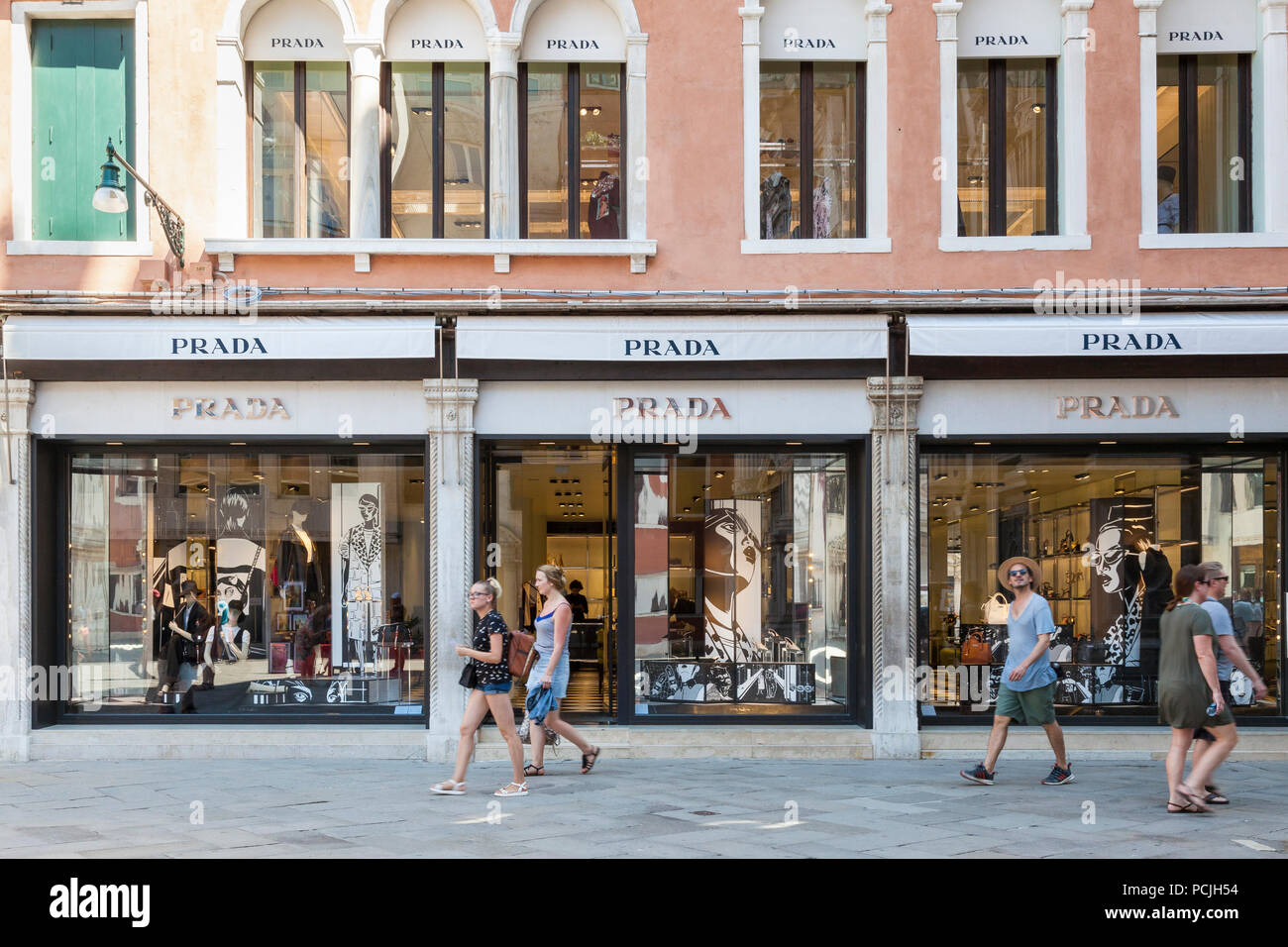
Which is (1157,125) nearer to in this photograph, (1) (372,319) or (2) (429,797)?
(1) (372,319)

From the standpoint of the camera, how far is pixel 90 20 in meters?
12.2

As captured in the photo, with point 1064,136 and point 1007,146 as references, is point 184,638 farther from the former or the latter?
point 1064,136

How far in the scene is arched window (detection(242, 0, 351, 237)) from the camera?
12.3m

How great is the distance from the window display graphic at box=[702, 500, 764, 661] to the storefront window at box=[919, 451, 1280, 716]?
169 cm

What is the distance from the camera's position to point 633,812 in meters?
8.84

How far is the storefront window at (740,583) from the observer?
12305 mm

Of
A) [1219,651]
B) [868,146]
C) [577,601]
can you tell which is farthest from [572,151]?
[1219,651]

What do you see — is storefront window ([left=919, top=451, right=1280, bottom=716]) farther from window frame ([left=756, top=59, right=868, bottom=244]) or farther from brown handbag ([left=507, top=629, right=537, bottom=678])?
brown handbag ([left=507, top=629, right=537, bottom=678])

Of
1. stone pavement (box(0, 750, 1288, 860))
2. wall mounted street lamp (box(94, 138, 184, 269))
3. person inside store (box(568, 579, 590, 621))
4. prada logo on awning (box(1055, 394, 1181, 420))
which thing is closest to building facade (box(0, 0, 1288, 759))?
prada logo on awning (box(1055, 394, 1181, 420))

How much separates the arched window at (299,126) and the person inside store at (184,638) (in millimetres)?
3827

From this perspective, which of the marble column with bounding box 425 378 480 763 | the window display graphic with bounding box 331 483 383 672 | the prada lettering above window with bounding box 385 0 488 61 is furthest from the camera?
the window display graphic with bounding box 331 483 383 672

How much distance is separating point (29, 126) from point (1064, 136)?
1026cm

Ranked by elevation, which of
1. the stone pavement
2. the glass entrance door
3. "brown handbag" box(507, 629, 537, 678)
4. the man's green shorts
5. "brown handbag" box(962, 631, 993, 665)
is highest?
the glass entrance door

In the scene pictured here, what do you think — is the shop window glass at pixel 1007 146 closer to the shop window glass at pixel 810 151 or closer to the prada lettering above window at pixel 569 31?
the shop window glass at pixel 810 151
